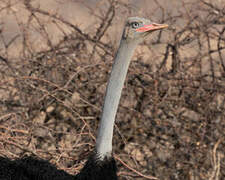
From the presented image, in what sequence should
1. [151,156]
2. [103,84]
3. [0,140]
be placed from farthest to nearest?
1. [103,84]
2. [151,156]
3. [0,140]

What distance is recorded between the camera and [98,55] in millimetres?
3059

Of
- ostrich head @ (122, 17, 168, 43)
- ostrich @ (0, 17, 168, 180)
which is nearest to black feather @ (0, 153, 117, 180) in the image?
ostrich @ (0, 17, 168, 180)

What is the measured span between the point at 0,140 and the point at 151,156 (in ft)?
3.48

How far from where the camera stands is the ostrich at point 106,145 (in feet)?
5.28

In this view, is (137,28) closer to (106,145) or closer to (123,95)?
(106,145)

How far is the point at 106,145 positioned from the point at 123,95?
101 centimetres

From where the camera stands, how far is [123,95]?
111 inches

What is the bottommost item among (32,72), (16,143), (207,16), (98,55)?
(16,143)

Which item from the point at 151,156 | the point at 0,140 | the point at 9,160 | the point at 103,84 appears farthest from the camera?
the point at 103,84

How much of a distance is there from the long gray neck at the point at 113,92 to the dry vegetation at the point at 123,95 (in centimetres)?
53

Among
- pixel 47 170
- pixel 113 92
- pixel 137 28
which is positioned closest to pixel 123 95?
pixel 47 170

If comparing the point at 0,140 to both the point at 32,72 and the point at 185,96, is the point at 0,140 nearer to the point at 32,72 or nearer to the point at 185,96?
the point at 32,72

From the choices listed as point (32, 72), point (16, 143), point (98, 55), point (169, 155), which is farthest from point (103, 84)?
point (16, 143)

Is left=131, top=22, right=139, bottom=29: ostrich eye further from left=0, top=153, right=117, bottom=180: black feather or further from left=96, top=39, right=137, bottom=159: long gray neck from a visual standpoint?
left=0, top=153, right=117, bottom=180: black feather
